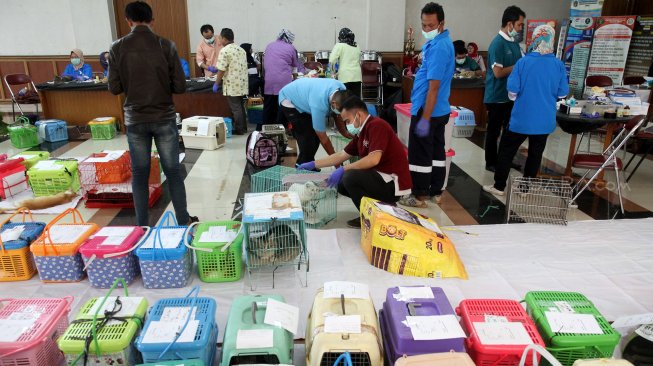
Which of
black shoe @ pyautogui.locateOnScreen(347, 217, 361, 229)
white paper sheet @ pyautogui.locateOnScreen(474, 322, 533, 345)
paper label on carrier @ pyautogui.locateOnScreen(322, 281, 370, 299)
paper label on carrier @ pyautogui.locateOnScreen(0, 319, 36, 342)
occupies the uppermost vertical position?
paper label on carrier @ pyautogui.locateOnScreen(322, 281, 370, 299)

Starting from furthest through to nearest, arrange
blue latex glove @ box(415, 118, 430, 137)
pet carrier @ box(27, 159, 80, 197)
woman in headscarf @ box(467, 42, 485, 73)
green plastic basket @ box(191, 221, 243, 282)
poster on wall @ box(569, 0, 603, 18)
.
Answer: woman in headscarf @ box(467, 42, 485, 73) < poster on wall @ box(569, 0, 603, 18) < pet carrier @ box(27, 159, 80, 197) < blue latex glove @ box(415, 118, 430, 137) < green plastic basket @ box(191, 221, 243, 282)

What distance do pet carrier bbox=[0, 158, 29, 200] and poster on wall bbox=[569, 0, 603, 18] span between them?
8.26m

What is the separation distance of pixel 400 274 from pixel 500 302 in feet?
2.80

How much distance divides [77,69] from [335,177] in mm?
5473

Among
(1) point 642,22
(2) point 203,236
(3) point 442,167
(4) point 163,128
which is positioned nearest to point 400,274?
(2) point 203,236

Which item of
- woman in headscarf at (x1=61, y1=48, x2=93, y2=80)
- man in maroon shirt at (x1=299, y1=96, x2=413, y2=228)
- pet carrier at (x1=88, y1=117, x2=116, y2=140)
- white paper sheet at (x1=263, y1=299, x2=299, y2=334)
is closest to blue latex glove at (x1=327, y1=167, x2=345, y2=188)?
man in maroon shirt at (x1=299, y1=96, x2=413, y2=228)

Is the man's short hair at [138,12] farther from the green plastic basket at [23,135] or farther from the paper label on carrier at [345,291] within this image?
the green plastic basket at [23,135]

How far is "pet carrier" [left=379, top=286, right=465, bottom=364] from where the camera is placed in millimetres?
1588

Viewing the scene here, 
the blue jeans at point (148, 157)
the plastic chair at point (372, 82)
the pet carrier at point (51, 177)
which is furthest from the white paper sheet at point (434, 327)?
the plastic chair at point (372, 82)

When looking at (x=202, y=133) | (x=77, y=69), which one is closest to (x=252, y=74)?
(x=202, y=133)

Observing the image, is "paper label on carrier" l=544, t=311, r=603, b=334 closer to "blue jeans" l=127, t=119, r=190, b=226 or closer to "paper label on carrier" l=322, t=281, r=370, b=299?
"paper label on carrier" l=322, t=281, r=370, b=299

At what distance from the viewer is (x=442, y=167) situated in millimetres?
3789

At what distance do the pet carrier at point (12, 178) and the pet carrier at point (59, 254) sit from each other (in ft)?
5.77

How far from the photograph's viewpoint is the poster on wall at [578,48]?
7562 mm
